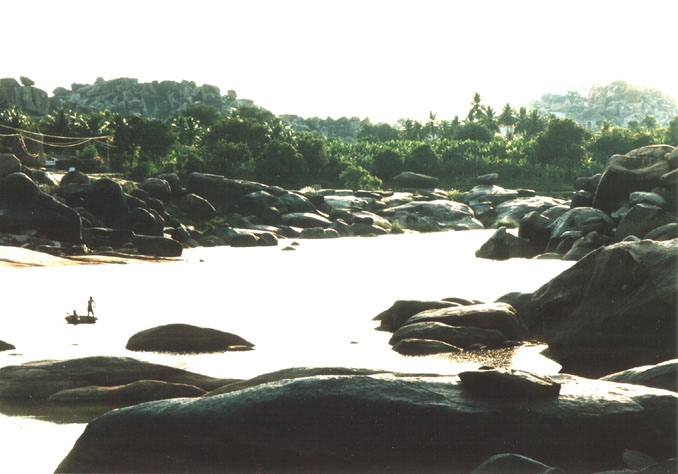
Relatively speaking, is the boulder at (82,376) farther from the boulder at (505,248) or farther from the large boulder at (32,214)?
the boulder at (505,248)

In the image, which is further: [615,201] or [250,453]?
[615,201]

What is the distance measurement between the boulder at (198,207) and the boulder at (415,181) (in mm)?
53859

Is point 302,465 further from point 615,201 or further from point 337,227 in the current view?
point 337,227

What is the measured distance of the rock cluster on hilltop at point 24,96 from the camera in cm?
16562

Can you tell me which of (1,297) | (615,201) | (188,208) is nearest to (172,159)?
(188,208)

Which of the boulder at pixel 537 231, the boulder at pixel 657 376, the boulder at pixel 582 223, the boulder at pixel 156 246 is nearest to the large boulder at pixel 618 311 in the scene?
the boulder at pixel 657 376

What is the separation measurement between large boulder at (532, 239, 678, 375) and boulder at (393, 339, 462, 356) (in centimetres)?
209

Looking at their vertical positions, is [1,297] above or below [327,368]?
below

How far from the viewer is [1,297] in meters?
24.6

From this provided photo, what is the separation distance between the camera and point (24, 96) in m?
167

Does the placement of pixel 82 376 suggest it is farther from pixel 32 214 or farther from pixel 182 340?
pixel 32 214

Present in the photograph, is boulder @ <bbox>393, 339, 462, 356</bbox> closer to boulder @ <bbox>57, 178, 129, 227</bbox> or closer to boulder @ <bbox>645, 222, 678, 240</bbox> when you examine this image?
boulder @ <bbox>645, 222, 678, 240</bbox>

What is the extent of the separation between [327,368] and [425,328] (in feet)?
19.4

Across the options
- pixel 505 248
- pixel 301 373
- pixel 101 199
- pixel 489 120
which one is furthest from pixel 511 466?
pixel 489 120
